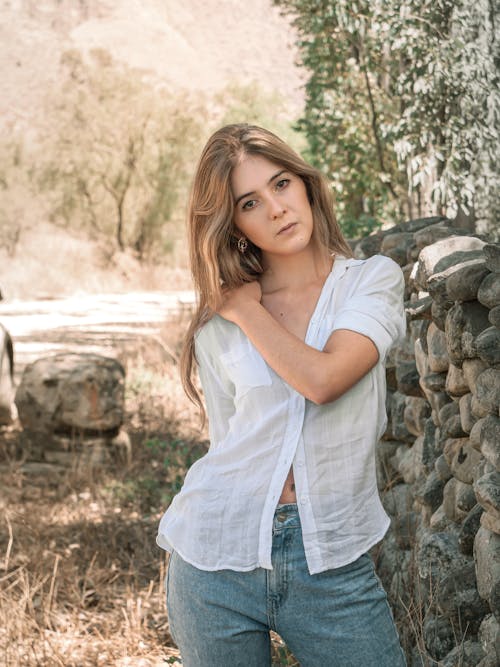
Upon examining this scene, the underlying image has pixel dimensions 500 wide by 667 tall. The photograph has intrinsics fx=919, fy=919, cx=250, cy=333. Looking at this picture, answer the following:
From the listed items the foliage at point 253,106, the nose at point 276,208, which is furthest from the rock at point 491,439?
the foliage at point 253,106

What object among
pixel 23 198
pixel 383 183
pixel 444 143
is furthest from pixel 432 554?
pixel 23 198

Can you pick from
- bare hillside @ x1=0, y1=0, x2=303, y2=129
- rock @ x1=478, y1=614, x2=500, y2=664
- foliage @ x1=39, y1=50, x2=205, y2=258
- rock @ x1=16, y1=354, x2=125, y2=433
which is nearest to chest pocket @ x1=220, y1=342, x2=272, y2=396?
rock @ x1=478, y1=614, x2=500, y2=664

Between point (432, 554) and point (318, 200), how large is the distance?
4.00 ft

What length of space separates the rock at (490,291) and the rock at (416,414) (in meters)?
1.04

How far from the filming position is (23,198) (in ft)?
96.4

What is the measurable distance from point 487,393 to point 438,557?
1.95 ft

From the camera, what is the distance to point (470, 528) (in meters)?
2.60

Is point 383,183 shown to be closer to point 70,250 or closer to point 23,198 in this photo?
point 70,250

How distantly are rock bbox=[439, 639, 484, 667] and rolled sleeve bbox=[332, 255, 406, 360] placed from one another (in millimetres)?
964

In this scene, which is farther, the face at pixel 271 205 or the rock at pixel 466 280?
the rock at pixel 466 280

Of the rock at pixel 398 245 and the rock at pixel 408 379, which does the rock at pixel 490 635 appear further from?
the rock at pixel 398 245

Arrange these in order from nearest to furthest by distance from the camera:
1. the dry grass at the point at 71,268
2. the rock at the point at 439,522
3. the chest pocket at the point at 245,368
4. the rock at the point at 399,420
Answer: the chest pocket at the point at 245,368 < the rock at the point at 439,522 < the rock at the point at 399,420 < the dry grass at the point at 71,268

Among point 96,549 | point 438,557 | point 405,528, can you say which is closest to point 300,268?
point 438,557

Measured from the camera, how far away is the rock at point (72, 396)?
21.5ft
